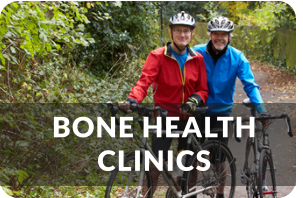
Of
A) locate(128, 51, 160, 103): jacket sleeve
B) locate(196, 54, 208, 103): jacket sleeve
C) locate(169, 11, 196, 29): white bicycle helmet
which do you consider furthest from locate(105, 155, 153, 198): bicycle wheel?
locate(169, 11, 196, 29): white bicycle helmet

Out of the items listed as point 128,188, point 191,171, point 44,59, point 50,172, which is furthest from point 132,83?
point 128,188

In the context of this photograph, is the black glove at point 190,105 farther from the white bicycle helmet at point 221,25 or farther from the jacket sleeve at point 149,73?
the white bicycle helmet at point 221,25

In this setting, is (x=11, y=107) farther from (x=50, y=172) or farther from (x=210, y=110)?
(x=210, y=110)

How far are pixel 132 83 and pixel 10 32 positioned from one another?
3559 mm

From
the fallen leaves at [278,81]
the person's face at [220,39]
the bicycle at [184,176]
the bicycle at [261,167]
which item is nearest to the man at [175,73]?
the bicycle at [184,176]

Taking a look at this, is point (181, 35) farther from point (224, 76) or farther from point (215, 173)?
point (215, 173)

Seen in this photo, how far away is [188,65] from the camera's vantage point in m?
3.64

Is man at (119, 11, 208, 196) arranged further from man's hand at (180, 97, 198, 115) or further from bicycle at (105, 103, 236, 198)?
bicycle at (105, 103, 236, 198)

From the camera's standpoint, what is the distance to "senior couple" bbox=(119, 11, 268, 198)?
3553 mm

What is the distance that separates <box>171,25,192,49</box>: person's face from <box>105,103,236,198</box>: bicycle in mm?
653

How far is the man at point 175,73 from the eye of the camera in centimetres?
354

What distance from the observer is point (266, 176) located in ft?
12.4

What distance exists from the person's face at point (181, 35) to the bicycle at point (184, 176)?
0.65m

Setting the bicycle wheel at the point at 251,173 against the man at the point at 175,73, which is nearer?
the man at the point at 175,73
